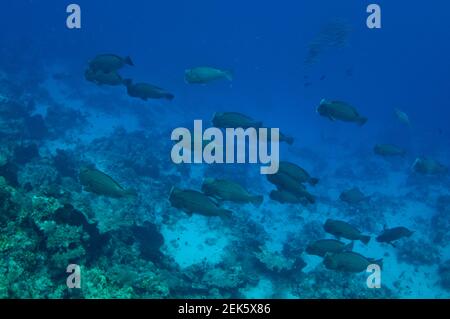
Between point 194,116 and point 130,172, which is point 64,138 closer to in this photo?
point 130,172

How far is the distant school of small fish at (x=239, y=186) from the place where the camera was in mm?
6855

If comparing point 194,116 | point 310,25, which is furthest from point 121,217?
point 310,25

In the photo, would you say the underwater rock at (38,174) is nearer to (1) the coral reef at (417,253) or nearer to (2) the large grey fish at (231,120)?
(2) the large grey fish at (231,120)

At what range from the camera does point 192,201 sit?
6.89 metres

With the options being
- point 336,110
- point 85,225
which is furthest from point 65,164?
point 336,110

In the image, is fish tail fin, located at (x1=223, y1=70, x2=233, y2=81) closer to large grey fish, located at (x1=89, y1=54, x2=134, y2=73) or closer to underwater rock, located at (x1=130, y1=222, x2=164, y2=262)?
large grey fish, located at (x1=89, y1=54, x2=134, y2=73)

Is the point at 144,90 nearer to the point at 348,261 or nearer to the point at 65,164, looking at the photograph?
the point at 348,261

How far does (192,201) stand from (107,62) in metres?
3.94

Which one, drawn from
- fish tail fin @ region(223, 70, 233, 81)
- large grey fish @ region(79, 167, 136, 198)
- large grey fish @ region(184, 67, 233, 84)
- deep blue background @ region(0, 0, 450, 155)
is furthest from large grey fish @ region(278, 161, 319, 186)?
deep blue background @ region(0, 0, 450, 155)

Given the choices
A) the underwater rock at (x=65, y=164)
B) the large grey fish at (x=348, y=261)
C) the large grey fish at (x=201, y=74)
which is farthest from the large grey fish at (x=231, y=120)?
the underwater rock at (x=65, y=164)

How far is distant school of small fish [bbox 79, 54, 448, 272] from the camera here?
6.86 metres

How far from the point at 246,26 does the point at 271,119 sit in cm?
11022

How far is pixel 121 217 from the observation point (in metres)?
10.5

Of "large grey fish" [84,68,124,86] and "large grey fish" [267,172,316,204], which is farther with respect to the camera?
"large grey fish" [84,68,124,86]
